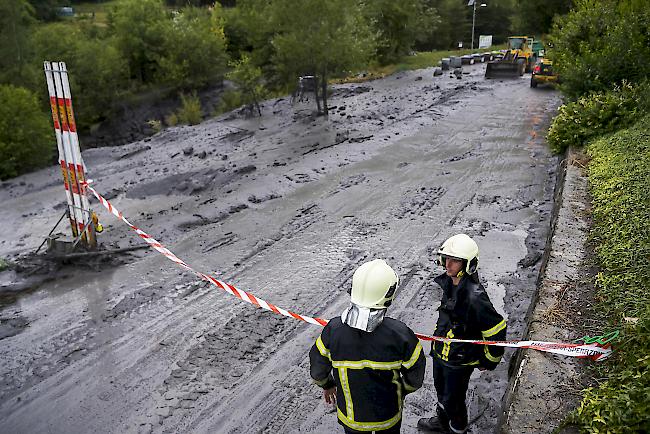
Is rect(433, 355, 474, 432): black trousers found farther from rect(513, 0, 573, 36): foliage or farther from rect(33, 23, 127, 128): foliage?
rect(33, 23, 127, 128): foliage

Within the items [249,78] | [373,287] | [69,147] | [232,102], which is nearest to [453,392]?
[373,287]

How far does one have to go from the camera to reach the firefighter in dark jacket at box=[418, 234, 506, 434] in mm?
3760

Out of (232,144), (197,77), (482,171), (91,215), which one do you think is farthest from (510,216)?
(197,77)

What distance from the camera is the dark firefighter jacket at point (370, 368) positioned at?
10.3 feet

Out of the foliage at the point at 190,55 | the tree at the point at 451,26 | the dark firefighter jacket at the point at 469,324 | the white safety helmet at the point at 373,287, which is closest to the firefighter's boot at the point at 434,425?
the dark firefighter jacket at the point at 469,324

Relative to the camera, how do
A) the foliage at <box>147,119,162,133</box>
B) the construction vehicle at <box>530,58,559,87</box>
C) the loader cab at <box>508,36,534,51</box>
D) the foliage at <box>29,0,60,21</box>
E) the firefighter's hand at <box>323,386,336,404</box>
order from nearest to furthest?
the firefighter's hand at <box>323,386,336,404</box> → the construction vehicle at <box>530,58,559,87</box> → the foliage at <box>147,119,162,133</box> → the loader cab at <box>508,36,534,51</box> → the foliage at <box>29,0,60,21</box>

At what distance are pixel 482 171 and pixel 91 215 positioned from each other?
835cm

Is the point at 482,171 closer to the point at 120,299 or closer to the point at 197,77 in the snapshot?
the point at 120,299

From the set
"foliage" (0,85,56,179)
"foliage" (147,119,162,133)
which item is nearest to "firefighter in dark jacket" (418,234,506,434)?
"foliage" (0,85,56,179)

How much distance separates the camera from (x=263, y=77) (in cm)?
2342

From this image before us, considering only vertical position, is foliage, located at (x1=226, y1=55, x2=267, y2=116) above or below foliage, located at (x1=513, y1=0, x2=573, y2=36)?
below

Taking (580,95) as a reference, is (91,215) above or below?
below

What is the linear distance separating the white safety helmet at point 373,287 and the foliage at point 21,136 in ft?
56.3

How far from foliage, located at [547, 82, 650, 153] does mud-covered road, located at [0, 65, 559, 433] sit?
94 centimetres
